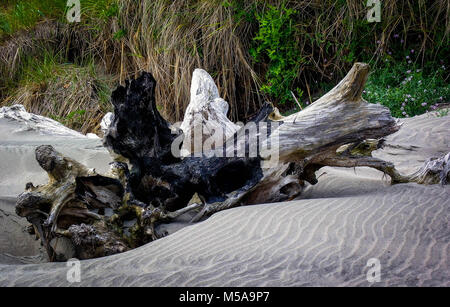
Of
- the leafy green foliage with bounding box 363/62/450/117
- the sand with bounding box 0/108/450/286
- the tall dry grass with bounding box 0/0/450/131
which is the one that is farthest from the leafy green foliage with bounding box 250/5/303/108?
the sand with bounding box 0/108/450/286

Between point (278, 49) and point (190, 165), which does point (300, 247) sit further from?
point (278, 49)

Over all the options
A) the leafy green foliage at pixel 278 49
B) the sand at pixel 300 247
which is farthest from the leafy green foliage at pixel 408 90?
the sand at pixel 300 247

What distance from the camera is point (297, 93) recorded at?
729cm

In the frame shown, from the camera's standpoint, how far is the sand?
204cm

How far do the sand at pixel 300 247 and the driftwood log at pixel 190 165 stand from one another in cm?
23

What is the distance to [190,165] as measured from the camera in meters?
3.33

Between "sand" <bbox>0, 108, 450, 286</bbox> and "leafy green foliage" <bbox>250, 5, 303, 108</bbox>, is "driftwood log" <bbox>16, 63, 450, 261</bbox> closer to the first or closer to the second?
"sand" <bbox>0, 108, 450, 286</bbox>

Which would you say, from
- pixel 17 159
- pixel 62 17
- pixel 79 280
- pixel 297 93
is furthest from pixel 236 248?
pixel 62 17

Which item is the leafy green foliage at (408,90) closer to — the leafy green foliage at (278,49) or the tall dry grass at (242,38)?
the tall dry grass at (242,38)

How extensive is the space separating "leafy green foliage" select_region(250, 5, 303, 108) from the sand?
342 centimetres

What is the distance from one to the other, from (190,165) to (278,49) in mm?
4137

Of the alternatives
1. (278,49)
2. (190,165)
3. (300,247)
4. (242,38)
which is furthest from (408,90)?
(300,247)

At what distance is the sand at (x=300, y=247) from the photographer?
Answer: 2.04 meters
